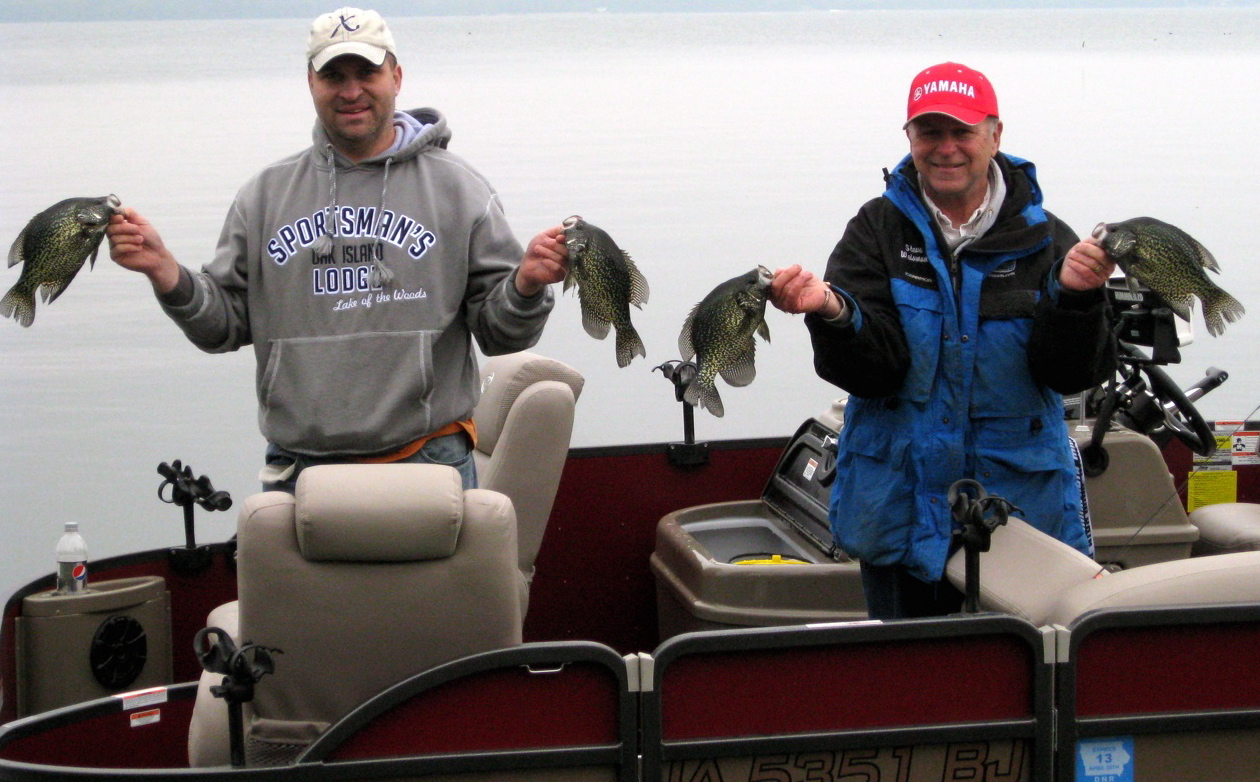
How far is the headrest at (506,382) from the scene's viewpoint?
3.32 meters

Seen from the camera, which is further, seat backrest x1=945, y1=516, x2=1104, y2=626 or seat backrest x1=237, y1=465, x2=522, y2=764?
→ seat backrest x1=945, y1=516, x2=1104, y2=626

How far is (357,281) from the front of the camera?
2449 millimetres

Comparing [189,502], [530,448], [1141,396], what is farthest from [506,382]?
[1141,396]

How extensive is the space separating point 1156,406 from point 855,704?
1607mm

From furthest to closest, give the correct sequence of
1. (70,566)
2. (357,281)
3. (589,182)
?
(589,182) → (70,566) → (357,281)

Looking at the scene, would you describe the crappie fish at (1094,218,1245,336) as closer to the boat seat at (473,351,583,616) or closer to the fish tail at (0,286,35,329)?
the boat seat at (473,351,583,616)

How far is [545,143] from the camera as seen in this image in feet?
50.0

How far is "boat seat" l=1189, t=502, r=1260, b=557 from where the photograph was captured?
3422 mm

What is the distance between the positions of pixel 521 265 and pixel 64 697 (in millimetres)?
1387

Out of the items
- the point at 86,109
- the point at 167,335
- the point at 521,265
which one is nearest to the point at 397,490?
the point at 521,265

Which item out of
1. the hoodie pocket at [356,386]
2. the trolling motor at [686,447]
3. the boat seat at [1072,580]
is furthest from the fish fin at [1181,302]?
the trolling motor at [686,447]

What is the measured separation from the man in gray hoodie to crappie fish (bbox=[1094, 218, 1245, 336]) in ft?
2.98

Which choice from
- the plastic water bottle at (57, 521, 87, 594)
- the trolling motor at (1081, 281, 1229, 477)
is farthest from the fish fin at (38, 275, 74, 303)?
the trolling motor at (1081, 281, 1229, 477)

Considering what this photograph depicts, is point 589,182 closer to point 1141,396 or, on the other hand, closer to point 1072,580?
point 1141,396
